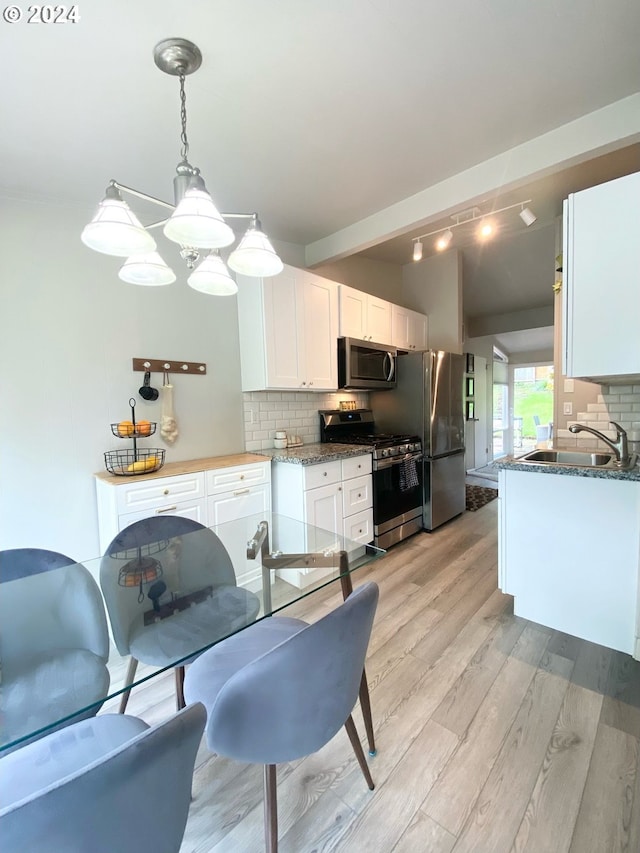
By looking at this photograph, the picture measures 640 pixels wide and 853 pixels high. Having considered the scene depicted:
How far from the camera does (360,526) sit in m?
3.03

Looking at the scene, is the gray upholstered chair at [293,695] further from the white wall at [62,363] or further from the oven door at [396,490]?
the oven door at [396,490]

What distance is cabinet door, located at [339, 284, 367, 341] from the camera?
11.0 ft

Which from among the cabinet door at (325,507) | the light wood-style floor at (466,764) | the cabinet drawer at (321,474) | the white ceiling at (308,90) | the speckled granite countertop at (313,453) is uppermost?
the white ceiling at (308,90)

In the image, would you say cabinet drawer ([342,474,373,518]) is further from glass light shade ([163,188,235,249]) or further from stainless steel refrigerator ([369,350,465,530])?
glass light shade ([163,188,235,249])

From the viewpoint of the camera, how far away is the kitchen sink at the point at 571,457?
7.40 ft

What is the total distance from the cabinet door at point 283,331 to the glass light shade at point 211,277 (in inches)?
45.8

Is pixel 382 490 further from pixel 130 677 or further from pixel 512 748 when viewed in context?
pixel 130 677

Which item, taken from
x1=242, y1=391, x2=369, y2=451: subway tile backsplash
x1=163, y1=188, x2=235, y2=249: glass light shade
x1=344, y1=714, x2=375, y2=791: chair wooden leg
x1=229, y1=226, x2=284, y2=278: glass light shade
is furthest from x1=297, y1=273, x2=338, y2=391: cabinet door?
x1=344, y1=714, x2=375, y2=791: chair wooden leg

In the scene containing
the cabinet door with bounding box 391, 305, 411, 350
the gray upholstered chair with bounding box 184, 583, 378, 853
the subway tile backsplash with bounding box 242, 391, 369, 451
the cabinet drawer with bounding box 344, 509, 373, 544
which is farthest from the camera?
the cabinet door with bounding box 391, 305, 411, 350

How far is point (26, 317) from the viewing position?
6.89ft

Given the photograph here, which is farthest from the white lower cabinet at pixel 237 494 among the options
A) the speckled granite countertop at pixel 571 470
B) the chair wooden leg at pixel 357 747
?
the speckled granite countertop at pixel 571 470

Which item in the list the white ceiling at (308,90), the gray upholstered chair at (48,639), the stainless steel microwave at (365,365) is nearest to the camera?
the gray upholstered chair at (48,639)

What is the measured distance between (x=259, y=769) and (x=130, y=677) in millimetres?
735

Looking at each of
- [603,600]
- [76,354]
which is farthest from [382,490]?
[76,354]
